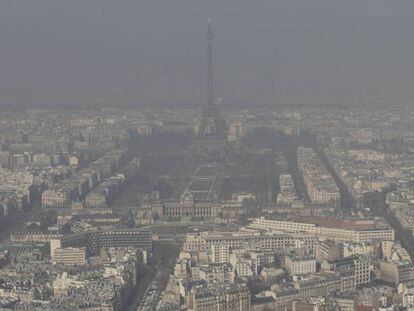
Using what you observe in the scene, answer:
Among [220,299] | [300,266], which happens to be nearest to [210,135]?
[300,266]

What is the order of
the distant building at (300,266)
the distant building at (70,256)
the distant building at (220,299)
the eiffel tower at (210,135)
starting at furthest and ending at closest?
the eiffel tower at (210,135)
the distant building at (70,256)
the distant building at (300,266)
the distant building at (220,299)

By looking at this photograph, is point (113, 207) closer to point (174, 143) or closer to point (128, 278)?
point (128, 278)

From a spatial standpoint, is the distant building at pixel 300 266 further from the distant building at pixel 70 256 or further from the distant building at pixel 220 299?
the distant building at pixel 70 256

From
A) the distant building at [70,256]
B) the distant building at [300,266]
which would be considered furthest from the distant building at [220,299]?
the distant building at [70,256]

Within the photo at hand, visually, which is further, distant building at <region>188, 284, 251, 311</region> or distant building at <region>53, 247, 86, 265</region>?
distant building at <region>53, 247, 86, 265</region>

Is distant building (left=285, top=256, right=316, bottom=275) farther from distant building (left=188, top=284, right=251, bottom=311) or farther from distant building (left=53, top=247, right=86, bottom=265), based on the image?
distant building (left=53, top=247, right=86, bottom=265)

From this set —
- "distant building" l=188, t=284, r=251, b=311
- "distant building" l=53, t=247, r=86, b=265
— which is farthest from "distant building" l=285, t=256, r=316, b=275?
"distant building" l=53, t=247, r=86, b=265

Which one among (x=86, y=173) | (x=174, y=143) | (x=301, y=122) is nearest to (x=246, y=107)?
(x=301, y=122)

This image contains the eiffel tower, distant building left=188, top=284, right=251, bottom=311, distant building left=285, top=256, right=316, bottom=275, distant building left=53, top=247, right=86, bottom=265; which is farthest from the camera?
the eiffel tower

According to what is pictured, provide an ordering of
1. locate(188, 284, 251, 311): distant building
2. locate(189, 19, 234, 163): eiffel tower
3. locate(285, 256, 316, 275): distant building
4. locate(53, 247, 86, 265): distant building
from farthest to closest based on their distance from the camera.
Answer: locate(189, 19, 234, 163): eiffel tower → locate(53, 247, 86, 265): distant building → locate(285, 256, 316, 275): distant building → locate(188, 284, 251, 311): distant building
